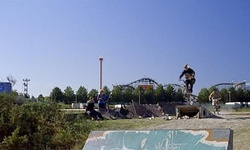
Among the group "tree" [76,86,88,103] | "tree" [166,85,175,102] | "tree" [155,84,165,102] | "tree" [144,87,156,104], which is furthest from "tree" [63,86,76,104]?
"tree" [166,85,175,102]

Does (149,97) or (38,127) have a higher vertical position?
(149,97)

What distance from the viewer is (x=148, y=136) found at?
7.51m

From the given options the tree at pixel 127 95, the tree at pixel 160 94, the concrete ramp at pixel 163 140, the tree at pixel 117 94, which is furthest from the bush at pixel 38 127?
the tree at pixel 160 94

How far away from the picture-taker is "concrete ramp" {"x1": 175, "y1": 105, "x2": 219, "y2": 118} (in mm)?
14250

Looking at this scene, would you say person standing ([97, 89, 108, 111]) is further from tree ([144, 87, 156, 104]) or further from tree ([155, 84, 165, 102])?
tree ([155, 84, 165, 102])

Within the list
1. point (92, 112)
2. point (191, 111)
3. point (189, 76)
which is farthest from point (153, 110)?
point (191, 111)

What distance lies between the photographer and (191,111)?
14.7 metres

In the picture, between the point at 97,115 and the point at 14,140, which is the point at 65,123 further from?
the point at 97,115

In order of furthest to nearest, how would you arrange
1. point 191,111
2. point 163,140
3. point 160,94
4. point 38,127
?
point 160,94 < point 191,111 < point 38,127 < point 163,140

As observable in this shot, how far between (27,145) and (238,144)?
645 cm

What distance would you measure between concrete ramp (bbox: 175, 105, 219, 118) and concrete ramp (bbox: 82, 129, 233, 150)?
22.4 ft

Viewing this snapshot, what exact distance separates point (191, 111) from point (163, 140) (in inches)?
301

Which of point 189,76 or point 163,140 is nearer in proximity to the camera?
point 163,140

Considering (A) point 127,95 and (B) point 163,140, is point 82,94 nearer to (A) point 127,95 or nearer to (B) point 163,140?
(A) point 127,95
